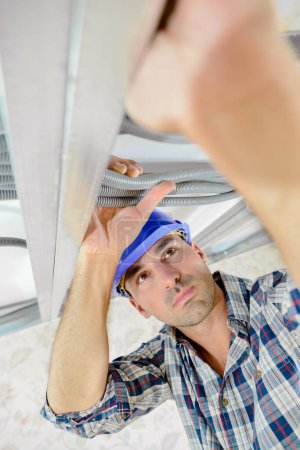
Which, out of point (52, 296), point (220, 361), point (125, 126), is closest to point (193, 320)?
point (220, 361)

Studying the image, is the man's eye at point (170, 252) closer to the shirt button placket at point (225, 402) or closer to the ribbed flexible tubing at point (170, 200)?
the ribbed flexible tubing at point (170, 200)

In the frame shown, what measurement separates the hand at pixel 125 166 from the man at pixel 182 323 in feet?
0.23

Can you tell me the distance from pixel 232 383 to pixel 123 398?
0.28 m

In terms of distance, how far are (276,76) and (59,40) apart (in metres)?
0.14

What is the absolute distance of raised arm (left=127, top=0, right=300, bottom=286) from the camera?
0.62 feet

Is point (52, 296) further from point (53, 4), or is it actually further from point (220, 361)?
point (53, 4)

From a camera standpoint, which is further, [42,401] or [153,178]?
[42,401]

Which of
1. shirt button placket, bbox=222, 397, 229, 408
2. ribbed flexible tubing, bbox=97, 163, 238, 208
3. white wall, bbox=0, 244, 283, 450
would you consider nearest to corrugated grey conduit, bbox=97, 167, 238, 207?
ribbed flexible tubing, bbox=97, 163, 238, 208

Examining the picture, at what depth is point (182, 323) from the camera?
1110mm

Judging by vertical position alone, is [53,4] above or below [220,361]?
above

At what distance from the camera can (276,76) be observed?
192mm

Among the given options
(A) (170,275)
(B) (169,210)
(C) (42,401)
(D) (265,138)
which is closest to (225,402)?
(A) (170,275)

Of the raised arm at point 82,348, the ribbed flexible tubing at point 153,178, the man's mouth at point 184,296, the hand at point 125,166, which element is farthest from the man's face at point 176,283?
the hand at point 125,166

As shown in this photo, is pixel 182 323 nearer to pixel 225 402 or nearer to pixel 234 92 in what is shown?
pixel 225 402
